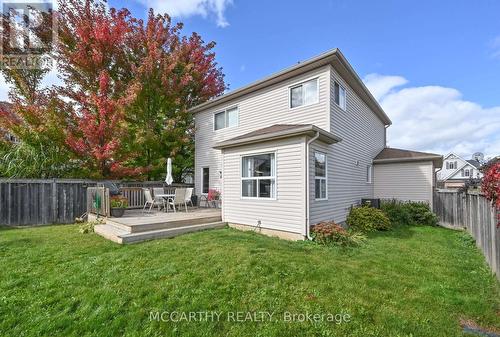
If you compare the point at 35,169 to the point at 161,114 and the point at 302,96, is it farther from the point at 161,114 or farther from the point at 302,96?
the point at 302,96

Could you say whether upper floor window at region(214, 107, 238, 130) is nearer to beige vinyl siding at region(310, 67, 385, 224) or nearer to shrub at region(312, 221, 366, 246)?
beige vinyl siding at region(310, 67, 385, 224)

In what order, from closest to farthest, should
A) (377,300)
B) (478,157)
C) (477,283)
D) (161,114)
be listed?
(377,300) → (477,283) → (478,157) → (161,114)

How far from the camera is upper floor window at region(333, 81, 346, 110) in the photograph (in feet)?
29.2

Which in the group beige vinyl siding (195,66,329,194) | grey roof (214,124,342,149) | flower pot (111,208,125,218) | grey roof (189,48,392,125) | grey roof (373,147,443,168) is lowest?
flower pot (111,208,125,218)

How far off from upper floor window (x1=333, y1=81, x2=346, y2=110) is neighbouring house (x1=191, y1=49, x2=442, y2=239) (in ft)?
0.13

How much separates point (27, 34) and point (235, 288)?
54.6 feet

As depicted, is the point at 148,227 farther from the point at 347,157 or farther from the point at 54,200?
the point at 347,157

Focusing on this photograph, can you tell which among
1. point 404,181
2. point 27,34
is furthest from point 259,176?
point 27,34

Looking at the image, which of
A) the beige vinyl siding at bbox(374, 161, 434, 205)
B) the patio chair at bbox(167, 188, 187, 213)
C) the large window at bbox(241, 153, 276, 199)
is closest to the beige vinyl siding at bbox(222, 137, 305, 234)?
the large window at bbox(241, 153, 276, 199)

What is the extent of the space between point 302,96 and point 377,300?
740 centimetres

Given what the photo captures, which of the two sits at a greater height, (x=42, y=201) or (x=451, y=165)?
(x=451, y=165)

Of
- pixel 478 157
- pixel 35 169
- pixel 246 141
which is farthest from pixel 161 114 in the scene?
pixel 478 157

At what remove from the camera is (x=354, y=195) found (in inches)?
416

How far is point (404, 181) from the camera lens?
1234 cm
